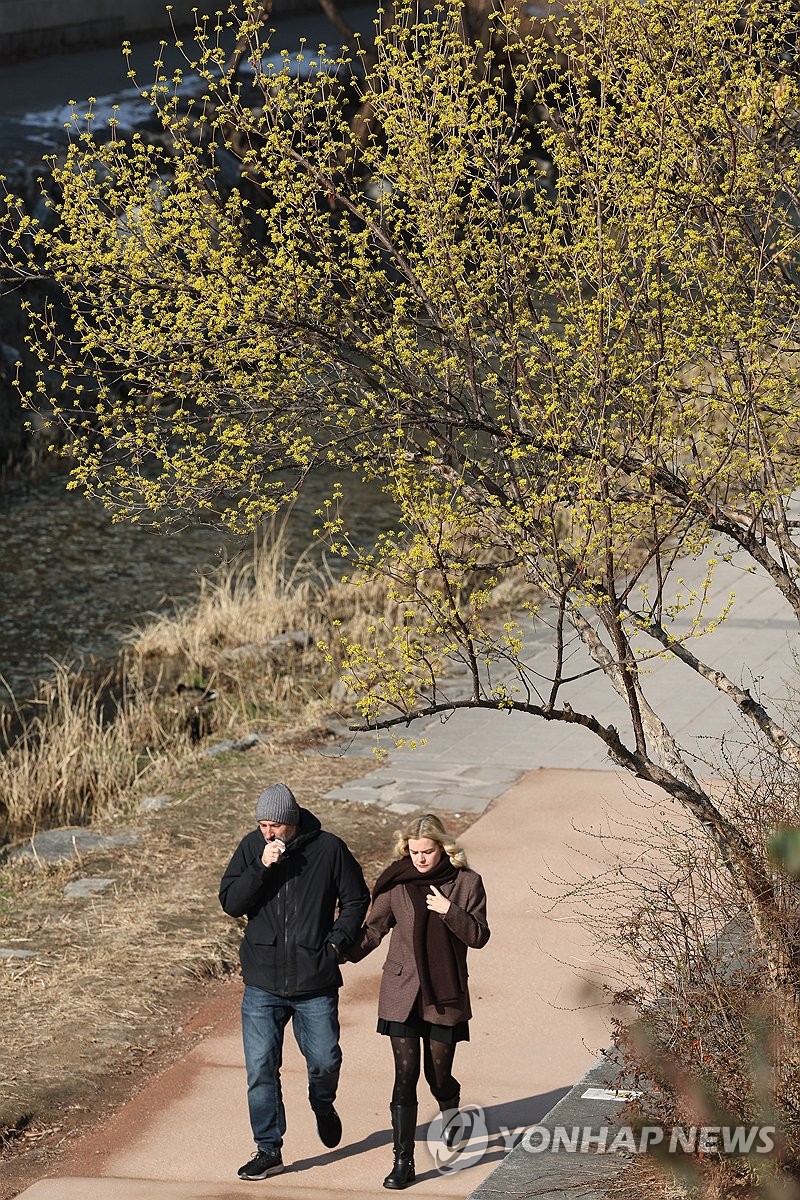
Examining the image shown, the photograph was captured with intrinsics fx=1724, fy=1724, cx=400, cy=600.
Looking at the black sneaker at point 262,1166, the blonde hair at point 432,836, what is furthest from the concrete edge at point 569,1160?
the black sneaker at point 262,1166

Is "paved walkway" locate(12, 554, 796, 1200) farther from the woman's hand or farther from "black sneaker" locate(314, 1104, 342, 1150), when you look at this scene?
the woman's hand

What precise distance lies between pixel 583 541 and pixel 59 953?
14.0ft

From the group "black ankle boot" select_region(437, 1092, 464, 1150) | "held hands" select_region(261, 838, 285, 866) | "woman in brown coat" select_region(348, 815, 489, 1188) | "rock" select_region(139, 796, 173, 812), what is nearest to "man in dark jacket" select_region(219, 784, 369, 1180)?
"held hands" select_region(261, 838, 285, 866)

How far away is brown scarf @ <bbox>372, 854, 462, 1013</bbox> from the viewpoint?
6.39 metres

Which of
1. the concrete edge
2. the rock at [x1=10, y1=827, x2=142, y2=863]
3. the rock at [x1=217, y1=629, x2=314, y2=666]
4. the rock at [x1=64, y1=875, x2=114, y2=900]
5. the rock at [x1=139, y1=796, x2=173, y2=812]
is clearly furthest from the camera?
the rock at [x1=217, y1=629, x2=314, y2=666]

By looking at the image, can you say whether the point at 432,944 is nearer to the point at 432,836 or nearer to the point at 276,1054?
the point at 432,836

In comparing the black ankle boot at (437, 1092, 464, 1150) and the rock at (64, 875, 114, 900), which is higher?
the rock at (64, 875, 114, 900)

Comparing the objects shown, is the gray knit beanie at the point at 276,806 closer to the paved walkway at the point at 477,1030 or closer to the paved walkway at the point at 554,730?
the paved walkway at the point at 477,1030

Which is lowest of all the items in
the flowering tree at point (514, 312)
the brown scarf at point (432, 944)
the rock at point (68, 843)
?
the rock at point (68, 843)

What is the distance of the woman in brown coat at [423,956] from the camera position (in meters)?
6.33

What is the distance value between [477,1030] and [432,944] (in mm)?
1520

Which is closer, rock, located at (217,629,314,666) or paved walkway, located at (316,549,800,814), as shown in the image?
paved walkway, located at (316,549,800,814)

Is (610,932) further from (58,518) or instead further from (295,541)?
(58,518)

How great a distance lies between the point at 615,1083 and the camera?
6059mm
